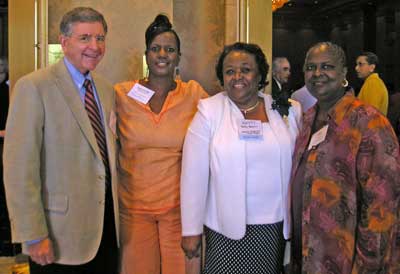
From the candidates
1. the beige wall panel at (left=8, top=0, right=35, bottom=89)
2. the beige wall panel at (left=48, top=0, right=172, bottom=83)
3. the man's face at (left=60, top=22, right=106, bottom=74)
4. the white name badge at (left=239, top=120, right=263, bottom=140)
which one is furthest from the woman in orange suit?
the beige wall panel at (left=8, top=0, right=35, bottom=89)

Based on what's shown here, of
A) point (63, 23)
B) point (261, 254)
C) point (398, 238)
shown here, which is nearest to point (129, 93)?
point (63, 23)

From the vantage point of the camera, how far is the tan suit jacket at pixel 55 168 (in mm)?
1996

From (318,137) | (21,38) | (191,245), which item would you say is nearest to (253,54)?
(318,137)

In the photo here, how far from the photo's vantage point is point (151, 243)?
267 centimetres

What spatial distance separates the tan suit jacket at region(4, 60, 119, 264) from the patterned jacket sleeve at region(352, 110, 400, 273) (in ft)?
3.79

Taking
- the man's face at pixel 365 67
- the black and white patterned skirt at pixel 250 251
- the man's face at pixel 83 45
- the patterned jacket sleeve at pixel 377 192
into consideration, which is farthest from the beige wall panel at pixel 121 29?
the man's face at pixel 365 67

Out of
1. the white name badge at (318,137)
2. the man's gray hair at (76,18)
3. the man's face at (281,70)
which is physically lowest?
the white name badge at (318,137)

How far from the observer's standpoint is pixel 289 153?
2455 mm

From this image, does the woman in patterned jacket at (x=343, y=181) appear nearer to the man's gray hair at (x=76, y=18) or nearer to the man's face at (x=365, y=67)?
the man's gray hair at (x=76, y=18)

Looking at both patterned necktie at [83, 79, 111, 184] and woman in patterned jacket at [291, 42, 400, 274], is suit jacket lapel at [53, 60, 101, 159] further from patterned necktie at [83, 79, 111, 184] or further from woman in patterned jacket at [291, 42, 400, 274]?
woman in patterned jacket at [291, 42, 400, 274]

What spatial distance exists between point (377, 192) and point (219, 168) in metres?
0.76

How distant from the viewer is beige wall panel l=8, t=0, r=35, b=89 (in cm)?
388

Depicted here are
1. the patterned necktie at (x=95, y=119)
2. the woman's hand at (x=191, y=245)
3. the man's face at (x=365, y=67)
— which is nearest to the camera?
the patterned necktie at (x=95, y=119)

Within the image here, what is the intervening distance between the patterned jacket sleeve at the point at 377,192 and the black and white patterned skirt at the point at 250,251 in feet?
1.66
